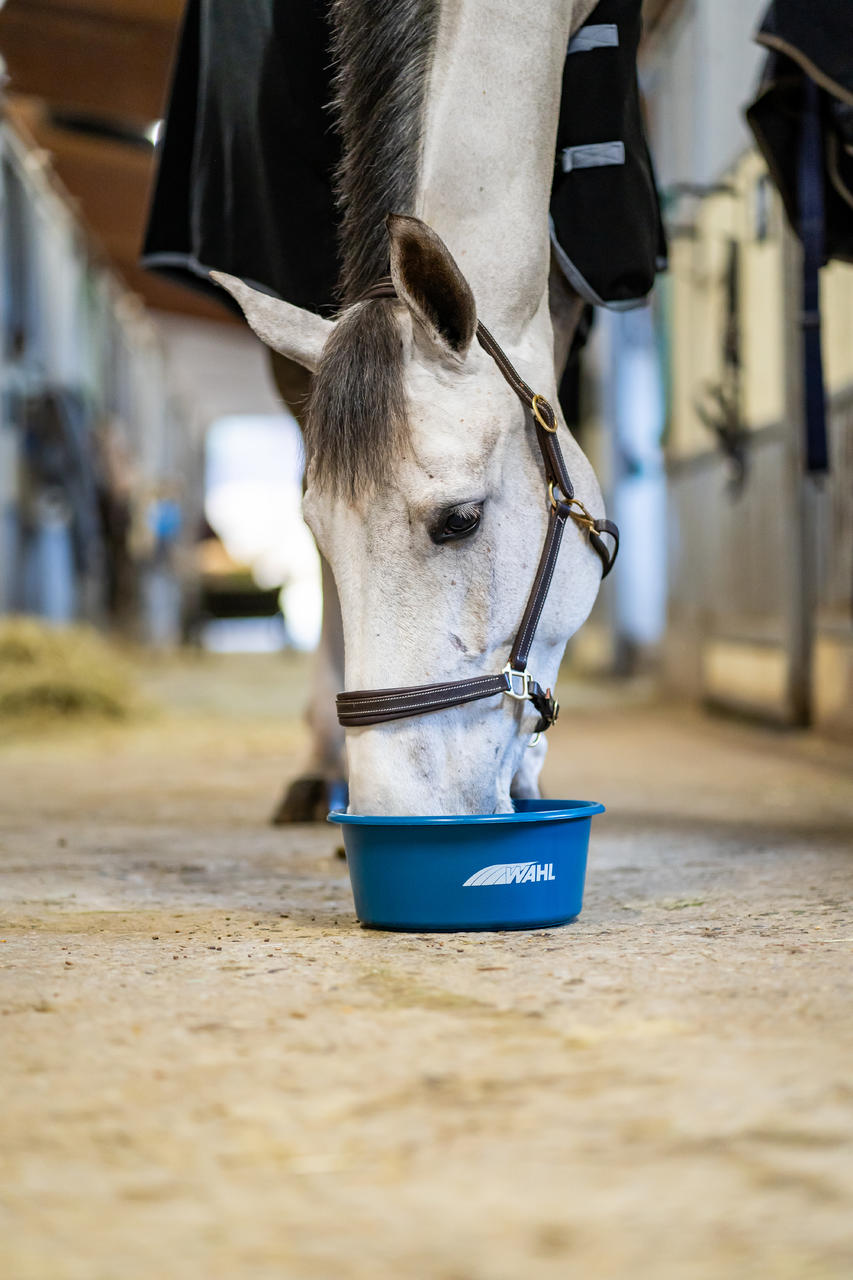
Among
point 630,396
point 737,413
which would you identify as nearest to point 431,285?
point 737,413

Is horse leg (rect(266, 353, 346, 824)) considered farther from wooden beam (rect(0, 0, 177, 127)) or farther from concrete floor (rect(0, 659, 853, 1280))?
wooden beam (rect(0, 0, 177, 127))

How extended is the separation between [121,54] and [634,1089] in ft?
19.9

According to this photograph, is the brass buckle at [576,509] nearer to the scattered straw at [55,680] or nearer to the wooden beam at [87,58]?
the scattered straw at [55,680]

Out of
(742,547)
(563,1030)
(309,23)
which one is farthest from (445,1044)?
(742,547)

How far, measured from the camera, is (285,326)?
75.7 inches

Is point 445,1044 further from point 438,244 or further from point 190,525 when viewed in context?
point 190,525

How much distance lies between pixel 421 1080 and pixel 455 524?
2.61ft

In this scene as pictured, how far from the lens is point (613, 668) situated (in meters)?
8.68

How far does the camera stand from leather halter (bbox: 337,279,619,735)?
1.65m

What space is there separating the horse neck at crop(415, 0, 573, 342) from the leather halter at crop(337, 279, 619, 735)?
0.15 metres

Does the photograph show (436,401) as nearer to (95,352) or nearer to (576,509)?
(576,509)

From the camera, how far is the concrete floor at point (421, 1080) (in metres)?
0.80

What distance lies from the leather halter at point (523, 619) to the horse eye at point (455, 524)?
5.1 inches

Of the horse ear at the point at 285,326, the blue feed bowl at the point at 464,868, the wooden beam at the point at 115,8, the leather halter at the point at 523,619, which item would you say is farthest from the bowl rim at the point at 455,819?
the wooden beam at the point at 115,8
